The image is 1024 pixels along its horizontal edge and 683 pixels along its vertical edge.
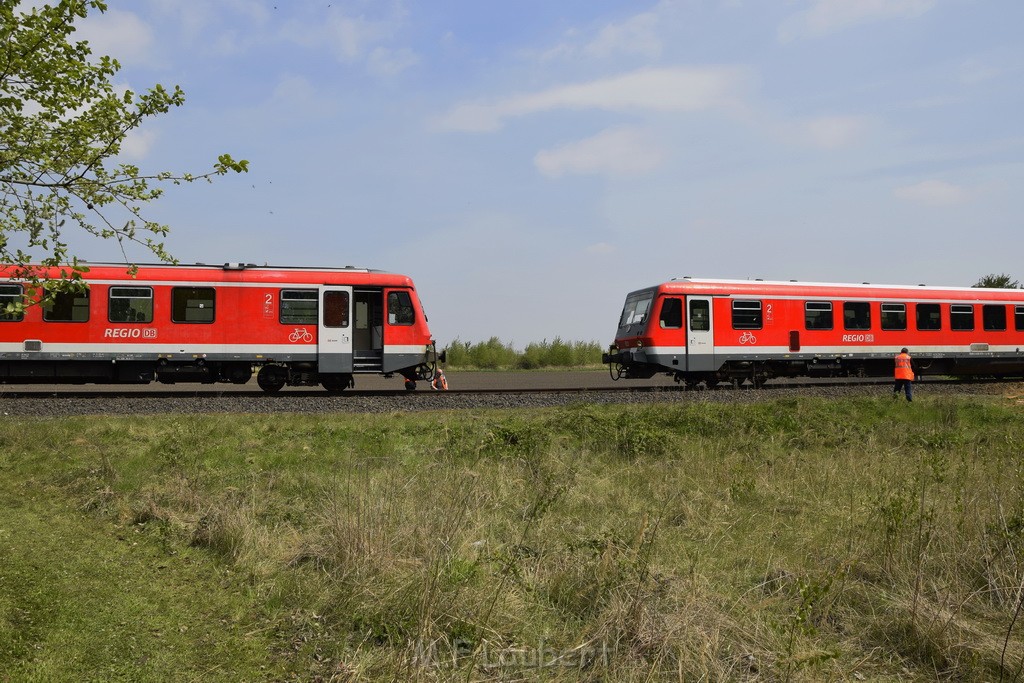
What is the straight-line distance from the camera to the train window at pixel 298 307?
1806 cm

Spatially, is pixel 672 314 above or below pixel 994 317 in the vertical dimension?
below

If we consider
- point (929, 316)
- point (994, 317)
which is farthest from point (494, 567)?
point (994, 317)

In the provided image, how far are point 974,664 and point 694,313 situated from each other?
53.0 feet

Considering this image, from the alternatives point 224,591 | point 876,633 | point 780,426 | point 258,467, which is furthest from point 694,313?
point 224,591

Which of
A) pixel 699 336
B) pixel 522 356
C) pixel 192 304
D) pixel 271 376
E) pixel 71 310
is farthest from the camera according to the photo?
pixel 522 356

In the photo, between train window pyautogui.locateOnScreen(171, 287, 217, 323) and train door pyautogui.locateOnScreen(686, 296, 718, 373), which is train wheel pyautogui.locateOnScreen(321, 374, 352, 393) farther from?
train door pyautogui.locateOnScreen(686, 296, 718, 373)

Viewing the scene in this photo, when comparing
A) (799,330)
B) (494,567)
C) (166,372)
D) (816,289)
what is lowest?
(494,567)

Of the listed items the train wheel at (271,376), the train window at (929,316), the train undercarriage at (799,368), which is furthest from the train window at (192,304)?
the train window at (929,316)

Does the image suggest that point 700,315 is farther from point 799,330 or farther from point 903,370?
point 903,370

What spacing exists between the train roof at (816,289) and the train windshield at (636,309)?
50 centimetres

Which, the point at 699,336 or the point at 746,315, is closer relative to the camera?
the point at 699,336

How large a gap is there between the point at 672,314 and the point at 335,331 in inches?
343

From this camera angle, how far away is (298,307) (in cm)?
1814

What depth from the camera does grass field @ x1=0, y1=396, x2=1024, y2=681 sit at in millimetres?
4508
